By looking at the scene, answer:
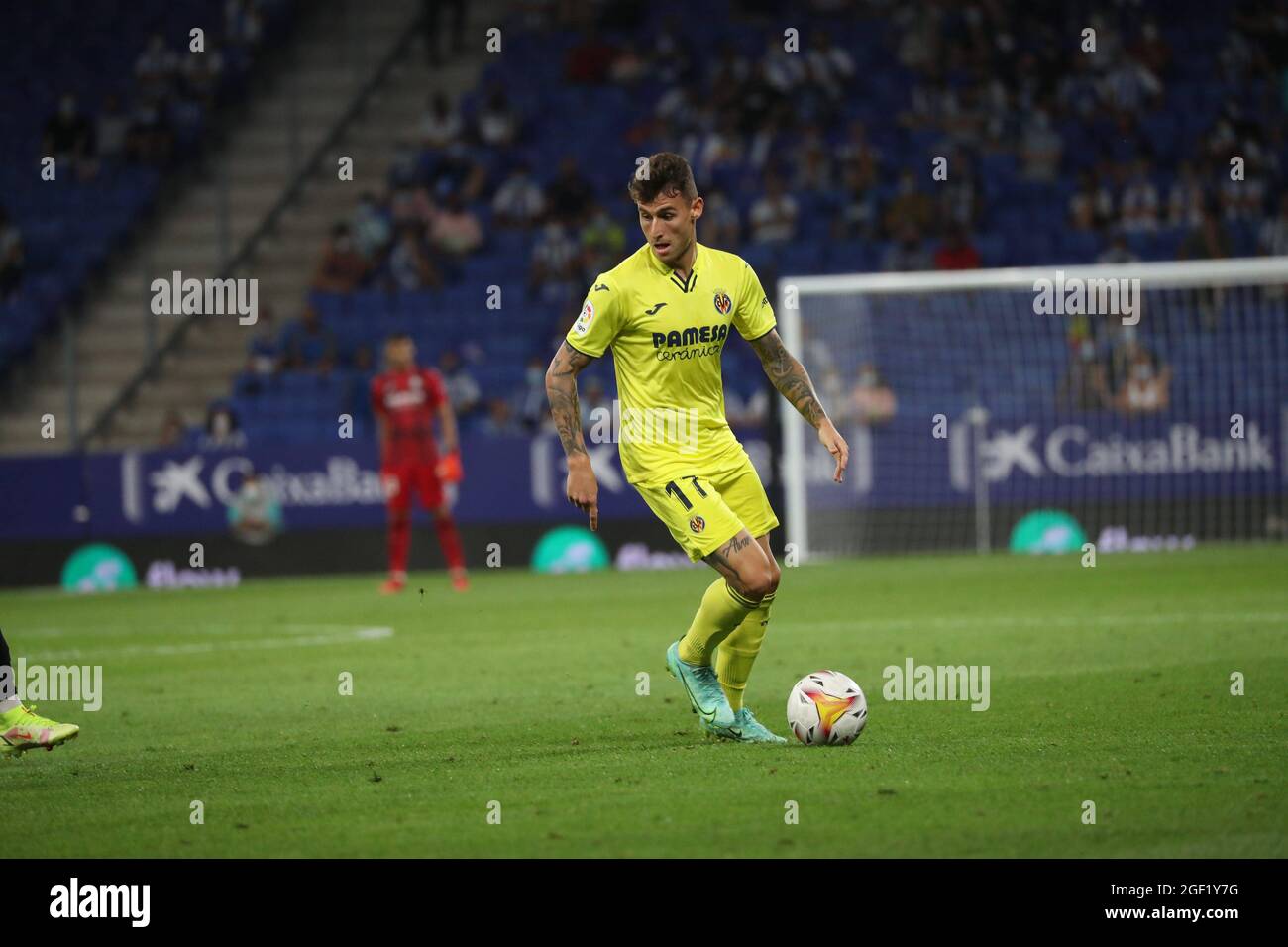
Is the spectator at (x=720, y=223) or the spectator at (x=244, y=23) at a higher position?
the spectator at (x=244, y=23)

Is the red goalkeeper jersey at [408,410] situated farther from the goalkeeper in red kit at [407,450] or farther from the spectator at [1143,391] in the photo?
the spectator at [1143,391]

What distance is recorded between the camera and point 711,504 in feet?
25.1

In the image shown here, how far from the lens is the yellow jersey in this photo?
7.73 metres

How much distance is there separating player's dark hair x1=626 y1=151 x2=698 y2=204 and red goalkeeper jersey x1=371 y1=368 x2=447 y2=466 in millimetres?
10377

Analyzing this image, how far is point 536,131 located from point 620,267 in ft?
62.6

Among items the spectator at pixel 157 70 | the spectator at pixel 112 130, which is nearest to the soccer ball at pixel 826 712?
the spectator at pixel 112 130

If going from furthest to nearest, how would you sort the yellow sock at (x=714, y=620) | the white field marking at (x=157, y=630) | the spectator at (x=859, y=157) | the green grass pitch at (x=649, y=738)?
1. the spectator at (x=859, y=157)
2. the white field marking at (x=157, y=630)
3. the yellow sock at (x=714, y=620)
4. the green grass pitch at (x=649, y=738)

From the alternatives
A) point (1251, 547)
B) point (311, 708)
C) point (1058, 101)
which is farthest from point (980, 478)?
point (311, 708)

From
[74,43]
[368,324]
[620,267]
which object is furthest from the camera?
[74,43]

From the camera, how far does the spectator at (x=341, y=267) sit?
25156 millimetres

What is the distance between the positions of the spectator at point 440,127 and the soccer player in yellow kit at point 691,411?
19205mm
